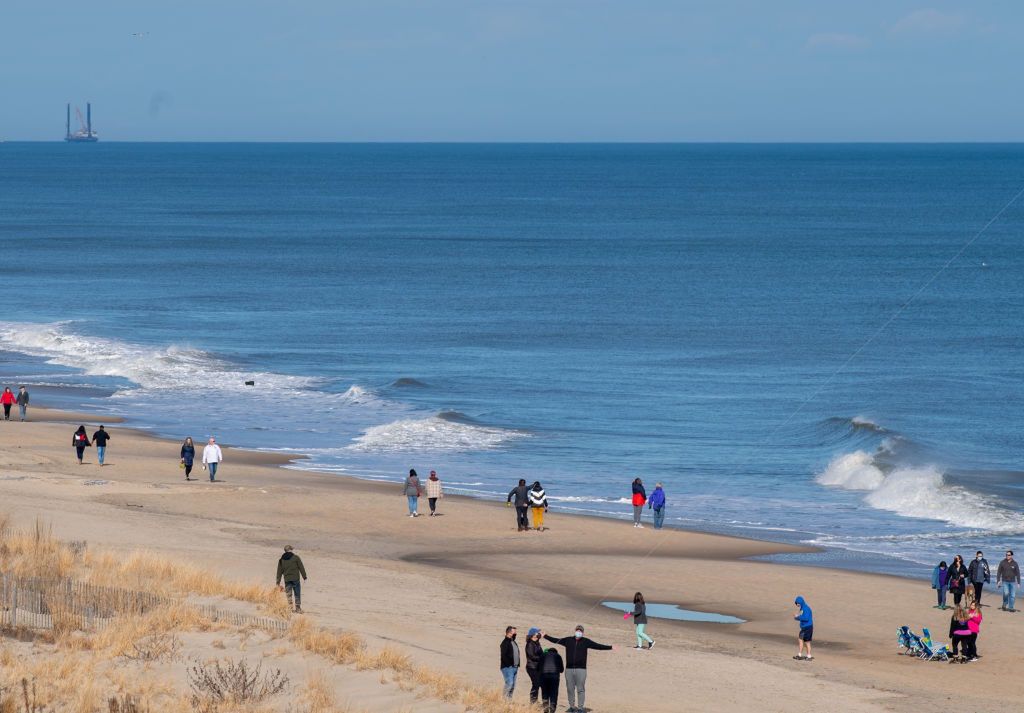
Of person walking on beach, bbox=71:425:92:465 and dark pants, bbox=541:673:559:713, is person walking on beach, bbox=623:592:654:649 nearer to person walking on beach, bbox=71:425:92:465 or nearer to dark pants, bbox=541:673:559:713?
dark pants, bbox=541:673:559:713

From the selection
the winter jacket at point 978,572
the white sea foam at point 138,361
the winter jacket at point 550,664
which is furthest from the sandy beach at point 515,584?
the white sea foam at point 138,361

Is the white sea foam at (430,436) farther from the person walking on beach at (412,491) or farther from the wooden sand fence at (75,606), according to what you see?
the wooden sand fence at (75,606)

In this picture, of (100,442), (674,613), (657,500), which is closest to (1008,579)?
(674,613)

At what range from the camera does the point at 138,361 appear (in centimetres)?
5284

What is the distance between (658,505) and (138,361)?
29051mm

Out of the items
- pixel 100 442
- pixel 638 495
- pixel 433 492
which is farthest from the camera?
pixel 100 442

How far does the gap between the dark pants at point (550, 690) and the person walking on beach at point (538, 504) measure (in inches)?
480

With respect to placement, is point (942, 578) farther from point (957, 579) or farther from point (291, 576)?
point (291, 576)

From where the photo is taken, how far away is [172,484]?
31.4 metres

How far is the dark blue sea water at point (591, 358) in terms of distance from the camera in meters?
35.2

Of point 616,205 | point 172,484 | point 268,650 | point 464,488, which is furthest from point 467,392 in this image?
point 616,205

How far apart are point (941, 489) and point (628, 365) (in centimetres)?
1949

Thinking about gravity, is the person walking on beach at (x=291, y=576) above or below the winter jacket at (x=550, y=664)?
above

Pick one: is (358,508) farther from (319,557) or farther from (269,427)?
(269,427)
